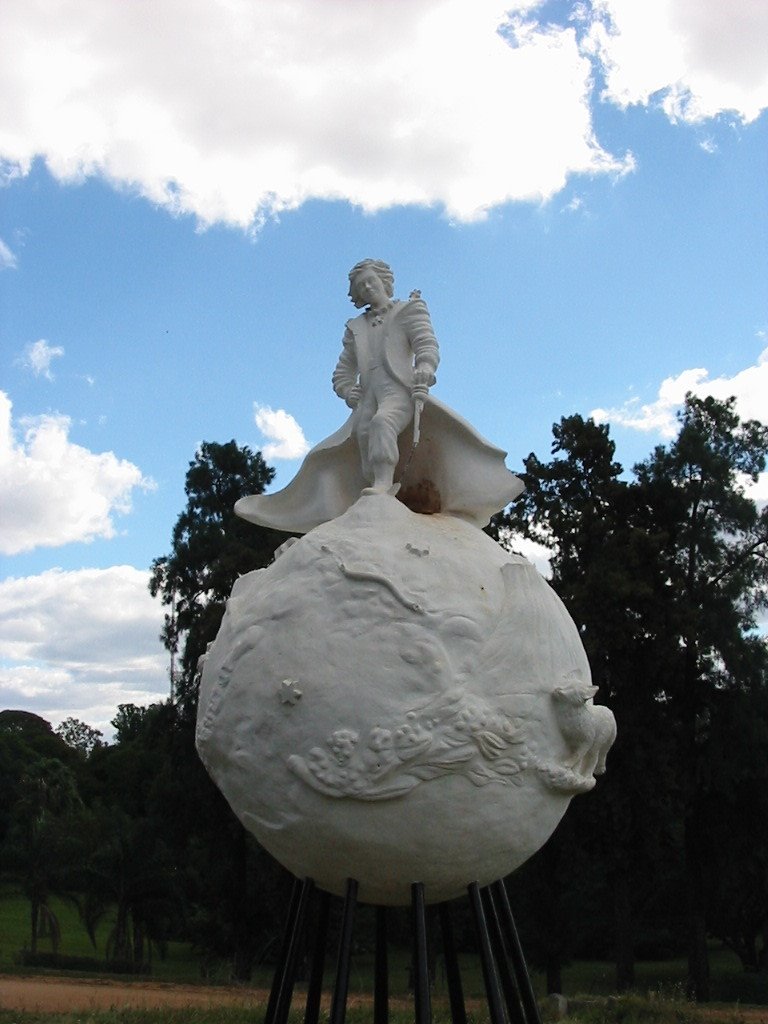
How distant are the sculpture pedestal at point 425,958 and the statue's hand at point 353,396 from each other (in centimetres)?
300

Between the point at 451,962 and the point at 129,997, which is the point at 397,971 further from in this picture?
the point at 451,962

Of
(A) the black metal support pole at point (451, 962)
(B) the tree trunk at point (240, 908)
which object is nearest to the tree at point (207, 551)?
(B) the tree trunk at point (240, 908)

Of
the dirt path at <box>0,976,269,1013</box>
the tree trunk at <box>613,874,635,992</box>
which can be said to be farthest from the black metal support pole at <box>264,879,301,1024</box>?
the tree trunk at <box>613,874,635,992</box>

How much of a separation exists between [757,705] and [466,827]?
1535 cm

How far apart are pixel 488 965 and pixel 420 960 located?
1.35 ft

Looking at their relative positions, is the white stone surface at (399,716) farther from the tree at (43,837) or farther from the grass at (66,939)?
the tree at (43,837)

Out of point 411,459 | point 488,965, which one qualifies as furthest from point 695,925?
point 488,965

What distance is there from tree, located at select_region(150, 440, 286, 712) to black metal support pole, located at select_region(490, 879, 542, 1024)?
1307 cm

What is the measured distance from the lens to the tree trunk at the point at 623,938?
58.1 ft

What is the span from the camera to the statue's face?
22.3 ft

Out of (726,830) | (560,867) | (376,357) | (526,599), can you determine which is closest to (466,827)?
(526,599)

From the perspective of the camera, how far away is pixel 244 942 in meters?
20.3

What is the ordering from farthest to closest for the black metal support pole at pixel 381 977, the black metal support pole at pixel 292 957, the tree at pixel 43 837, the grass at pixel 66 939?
1. the grass at pixel 66 939
2. the tree at pixel 43 837
3. the black metal support pole at pixel 381 977
4. the black metal support pole at pixel 292 957

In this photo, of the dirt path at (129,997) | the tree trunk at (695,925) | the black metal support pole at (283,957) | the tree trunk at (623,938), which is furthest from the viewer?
the tree trunk at (695,925)
